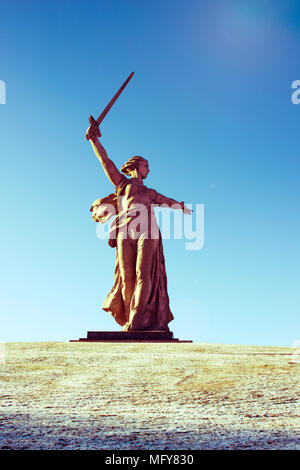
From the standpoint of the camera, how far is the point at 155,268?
38.1ft

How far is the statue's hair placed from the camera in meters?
12.4

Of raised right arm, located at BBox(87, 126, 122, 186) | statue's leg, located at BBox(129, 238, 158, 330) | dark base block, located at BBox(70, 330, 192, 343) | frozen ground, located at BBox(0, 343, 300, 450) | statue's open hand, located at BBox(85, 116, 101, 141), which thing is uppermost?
statue's open hand, located at BBox(85, 116, 101, 141)

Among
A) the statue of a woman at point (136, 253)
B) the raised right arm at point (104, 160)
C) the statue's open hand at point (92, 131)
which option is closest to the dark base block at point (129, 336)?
the statue of a woman at point (136, 253)

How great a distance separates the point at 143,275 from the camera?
11.4 m

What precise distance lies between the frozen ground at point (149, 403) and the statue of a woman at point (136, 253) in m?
6.26

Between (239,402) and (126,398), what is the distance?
75 cm

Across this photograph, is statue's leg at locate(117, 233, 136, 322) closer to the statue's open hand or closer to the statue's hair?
the statue's hair

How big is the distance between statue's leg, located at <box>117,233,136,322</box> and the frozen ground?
6630mm

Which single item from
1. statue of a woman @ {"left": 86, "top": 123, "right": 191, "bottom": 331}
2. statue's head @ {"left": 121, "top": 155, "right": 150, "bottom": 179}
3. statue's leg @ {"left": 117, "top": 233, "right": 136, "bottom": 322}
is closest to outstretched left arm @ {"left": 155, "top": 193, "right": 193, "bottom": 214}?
statue of a woman @ {"left": 86, "top": 123, "right": 191, "bottom": 331}

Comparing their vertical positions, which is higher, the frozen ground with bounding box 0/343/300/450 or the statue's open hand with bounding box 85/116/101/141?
the statue's open hand with bounding box 85/116/101/141

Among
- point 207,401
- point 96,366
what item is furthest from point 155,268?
point 207,401

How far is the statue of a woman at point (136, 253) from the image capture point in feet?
37.0

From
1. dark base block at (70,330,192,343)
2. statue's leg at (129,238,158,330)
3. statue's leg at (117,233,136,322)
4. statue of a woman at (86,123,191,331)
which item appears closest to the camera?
dark base block at (70,330,192,343)

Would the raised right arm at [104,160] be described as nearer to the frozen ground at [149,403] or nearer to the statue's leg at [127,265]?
the statue's leg at [127,265]
